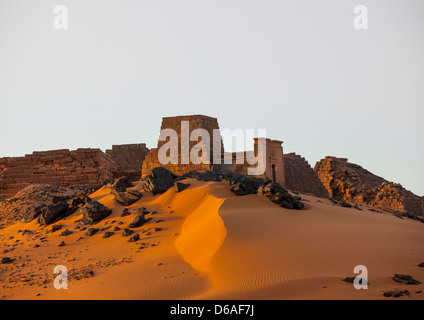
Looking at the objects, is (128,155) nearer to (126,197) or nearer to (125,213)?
(126,197)

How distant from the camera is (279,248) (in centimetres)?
477

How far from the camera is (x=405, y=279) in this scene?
3373 millimetres

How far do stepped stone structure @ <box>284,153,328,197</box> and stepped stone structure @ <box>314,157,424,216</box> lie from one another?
3.35 metres

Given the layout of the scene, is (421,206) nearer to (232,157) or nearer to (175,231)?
(232,157)

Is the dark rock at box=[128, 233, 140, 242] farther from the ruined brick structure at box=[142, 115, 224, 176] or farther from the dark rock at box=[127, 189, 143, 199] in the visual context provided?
the ruined brick structure at box=[142, 115, 224, 176]

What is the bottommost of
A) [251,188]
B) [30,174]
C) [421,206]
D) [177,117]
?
[421,206]

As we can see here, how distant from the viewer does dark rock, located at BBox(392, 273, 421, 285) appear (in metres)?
3.34

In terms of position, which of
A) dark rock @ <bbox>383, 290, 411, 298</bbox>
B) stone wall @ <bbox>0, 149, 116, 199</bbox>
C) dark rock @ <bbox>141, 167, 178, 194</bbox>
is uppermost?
dark rock @ <bbox>383, 290, 411, 298</bbox>

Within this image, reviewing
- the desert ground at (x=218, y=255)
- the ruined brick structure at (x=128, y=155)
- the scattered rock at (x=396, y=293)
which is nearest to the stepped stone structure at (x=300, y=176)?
the ruined brick structure at (x=128, y=155)

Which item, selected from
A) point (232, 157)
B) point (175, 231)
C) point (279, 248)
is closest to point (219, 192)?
point (175, 231)

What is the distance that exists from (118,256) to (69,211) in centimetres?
385

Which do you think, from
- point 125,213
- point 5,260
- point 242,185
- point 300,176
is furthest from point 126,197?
point 300,176

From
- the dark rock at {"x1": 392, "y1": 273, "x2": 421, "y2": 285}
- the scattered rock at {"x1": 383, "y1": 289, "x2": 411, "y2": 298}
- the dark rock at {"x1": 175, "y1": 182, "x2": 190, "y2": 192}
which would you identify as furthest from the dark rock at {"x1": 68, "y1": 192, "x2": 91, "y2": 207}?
the scattered rock at {"x1": 383, "y1": 289, "x2": 411, "y2": 298}

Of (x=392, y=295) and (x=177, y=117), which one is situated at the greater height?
(x=177, y=117)
